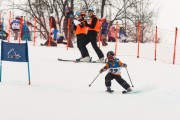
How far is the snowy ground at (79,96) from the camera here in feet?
20.0

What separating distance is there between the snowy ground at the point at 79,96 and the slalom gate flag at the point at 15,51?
54 centimetres

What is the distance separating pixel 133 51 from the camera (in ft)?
62.6

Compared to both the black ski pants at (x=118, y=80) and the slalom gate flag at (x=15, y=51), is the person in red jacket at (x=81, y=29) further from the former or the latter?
the slalom gate flag at (x=15, y=51)

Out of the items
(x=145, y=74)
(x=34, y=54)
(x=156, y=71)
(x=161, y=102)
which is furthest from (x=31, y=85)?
(x=34, y=54)

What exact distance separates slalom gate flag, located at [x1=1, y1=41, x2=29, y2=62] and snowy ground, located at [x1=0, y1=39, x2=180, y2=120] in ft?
1.78


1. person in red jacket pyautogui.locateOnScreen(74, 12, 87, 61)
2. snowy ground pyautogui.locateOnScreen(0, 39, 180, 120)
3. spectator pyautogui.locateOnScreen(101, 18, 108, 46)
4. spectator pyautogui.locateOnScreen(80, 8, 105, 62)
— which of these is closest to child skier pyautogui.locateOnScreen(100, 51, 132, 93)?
snowy ground pyautogui.locateOnScreen(0, 39, 180, 120)

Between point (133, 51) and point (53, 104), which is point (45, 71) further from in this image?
point (133, 51)

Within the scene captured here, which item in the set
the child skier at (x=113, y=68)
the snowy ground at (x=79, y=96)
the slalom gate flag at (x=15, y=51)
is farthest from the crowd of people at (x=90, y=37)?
the slalom gate flag at (x=15, y=51)

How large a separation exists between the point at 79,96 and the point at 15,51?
1.78m

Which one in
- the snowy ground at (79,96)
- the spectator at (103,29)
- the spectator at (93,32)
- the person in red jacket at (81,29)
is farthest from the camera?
the spectator at (103,29)

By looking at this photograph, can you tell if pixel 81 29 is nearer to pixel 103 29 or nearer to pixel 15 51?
pixel 15 51

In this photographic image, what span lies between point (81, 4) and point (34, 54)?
46.3ft

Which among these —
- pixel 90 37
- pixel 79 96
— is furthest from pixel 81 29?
pixel 79 96

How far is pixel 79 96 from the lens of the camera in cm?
764
